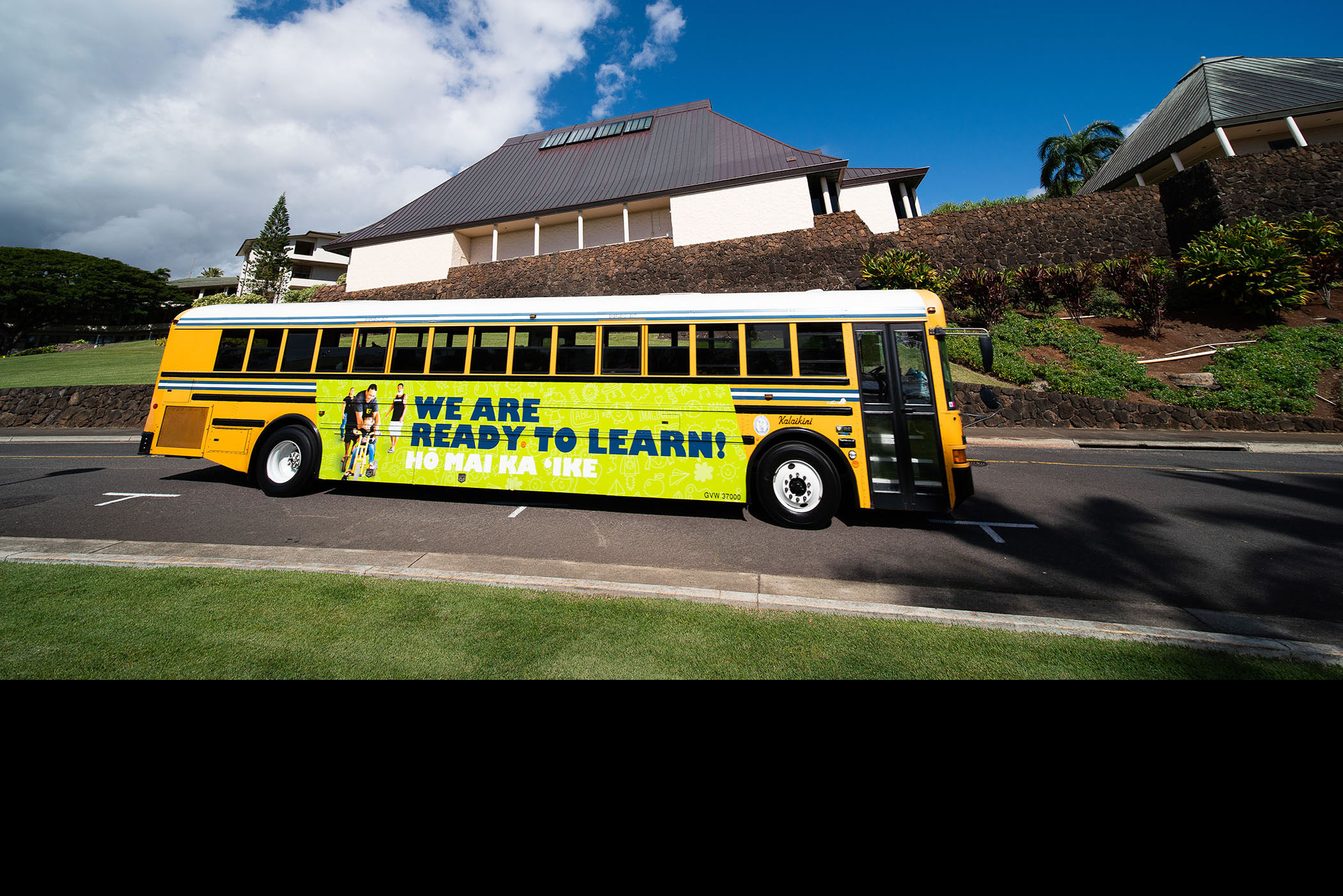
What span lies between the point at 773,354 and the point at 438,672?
532 cm

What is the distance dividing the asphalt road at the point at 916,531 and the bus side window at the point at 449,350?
2.04 m

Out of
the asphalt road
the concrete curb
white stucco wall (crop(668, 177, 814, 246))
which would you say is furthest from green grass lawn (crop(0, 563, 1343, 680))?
white stucco wall (crop(668, 177, 814, 246))

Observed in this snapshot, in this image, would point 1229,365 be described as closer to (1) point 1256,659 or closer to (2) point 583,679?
(1) point 1256,659

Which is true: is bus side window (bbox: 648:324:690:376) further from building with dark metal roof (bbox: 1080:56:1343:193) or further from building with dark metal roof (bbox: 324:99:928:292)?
building with dark metal roof (bbox: 1080:56:1343:193)

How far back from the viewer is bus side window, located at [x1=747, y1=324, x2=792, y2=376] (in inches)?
275

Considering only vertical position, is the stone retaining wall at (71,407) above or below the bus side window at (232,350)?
above

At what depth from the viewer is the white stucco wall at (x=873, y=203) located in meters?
31.0

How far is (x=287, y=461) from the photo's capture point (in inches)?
331

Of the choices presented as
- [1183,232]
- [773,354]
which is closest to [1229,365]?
[1183,232]

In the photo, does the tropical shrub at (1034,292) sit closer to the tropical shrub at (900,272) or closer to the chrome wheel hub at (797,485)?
the tropical shrub at (900,272)

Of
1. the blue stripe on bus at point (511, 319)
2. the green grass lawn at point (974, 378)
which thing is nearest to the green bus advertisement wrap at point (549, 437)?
the blue stripe on bus at point (511, 319)

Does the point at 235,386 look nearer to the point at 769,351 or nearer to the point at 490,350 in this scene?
the point at 490,350
